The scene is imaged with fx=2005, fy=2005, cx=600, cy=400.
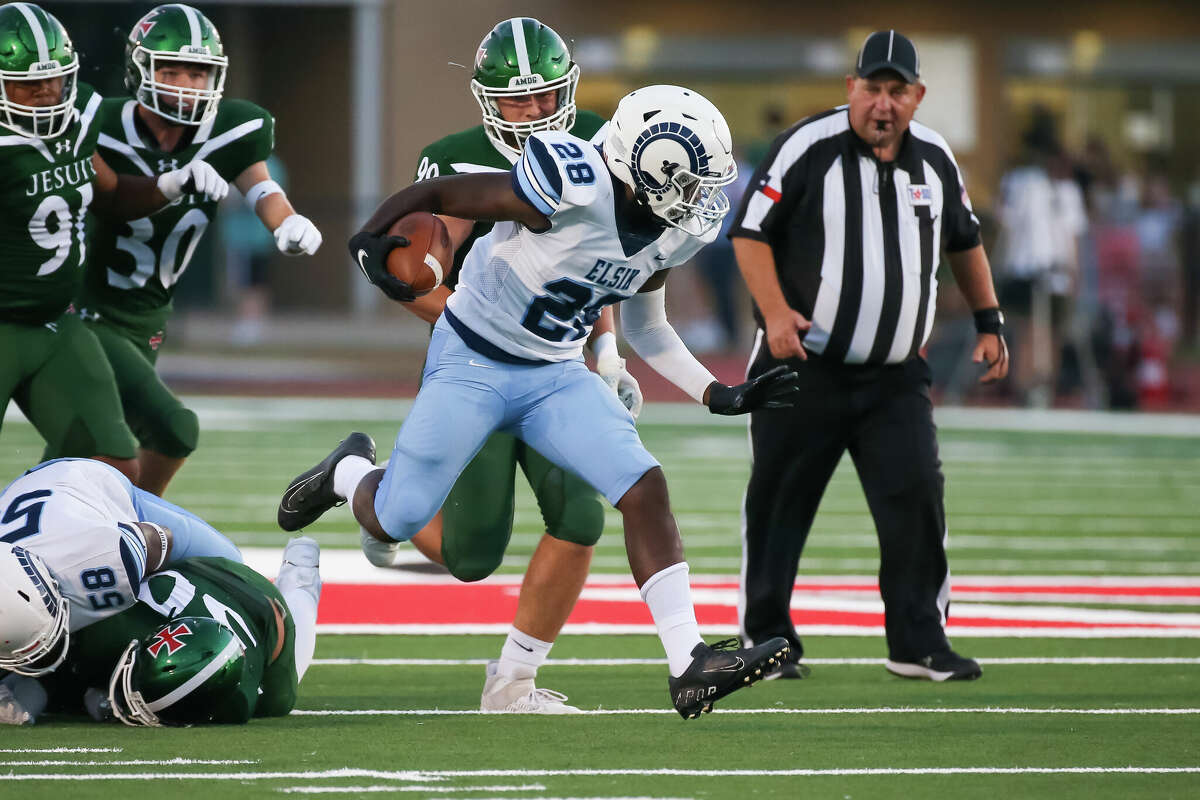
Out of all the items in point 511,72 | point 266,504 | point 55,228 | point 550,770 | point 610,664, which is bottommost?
point 266,504

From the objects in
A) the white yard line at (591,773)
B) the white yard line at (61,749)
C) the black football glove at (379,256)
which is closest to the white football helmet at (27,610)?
the white yard line at (61,749)

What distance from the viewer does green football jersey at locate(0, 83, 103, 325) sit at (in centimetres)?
590

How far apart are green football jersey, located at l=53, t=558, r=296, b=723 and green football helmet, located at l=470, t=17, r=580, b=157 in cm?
139

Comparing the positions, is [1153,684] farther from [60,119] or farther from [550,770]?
[60,119]

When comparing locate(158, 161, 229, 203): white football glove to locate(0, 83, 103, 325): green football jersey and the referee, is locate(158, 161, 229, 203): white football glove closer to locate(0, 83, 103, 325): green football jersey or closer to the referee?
locate(0, 83, 103, 325): green football jersey

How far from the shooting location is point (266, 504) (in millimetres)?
9547

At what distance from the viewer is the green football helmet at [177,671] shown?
14.9 ft

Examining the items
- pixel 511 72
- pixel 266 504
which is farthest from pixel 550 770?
pixel 266 504

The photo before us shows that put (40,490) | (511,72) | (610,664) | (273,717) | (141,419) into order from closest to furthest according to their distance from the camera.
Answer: (40,490), (273,717), (511,72), (610,664), (141,419)

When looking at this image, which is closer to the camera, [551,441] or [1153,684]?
[551,441]

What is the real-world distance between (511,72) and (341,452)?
113 centimetres

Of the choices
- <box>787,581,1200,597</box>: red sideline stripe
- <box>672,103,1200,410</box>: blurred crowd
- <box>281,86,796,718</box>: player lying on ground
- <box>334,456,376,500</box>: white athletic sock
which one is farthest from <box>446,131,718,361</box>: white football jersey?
<box>672,103,1200,410</box>: blurred crowd

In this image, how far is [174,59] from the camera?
6.14m

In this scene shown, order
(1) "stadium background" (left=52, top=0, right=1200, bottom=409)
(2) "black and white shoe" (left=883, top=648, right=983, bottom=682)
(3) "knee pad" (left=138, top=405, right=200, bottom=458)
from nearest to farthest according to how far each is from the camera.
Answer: (2) "black and white shoe" (left=883, top=648, right=983, bottom=682), (3) "knee pad" (left=138, top=405, right=200, bottom=458), (1) "stadium background" (left=52, top=0, right=1200, bottom=409)
